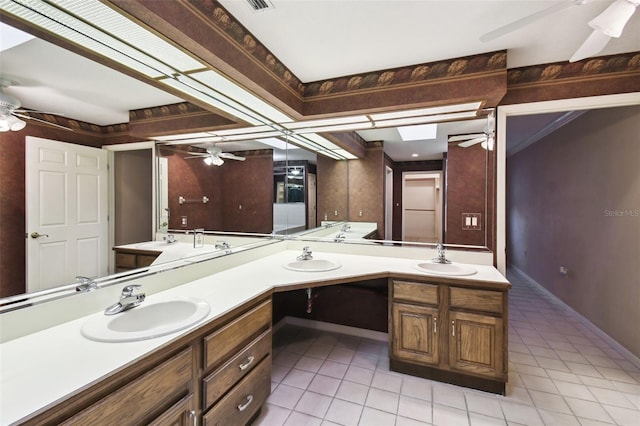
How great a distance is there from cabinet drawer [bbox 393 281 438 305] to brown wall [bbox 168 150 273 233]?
1301mm

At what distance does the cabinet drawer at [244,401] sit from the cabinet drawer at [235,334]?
8.1 inches

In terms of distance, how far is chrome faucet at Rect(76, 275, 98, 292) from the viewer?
1.24 m

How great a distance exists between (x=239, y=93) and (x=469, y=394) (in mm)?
2680

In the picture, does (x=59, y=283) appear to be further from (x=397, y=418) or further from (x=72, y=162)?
(x=397, y=418)

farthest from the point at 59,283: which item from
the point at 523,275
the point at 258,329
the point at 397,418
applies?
the point at 523,275

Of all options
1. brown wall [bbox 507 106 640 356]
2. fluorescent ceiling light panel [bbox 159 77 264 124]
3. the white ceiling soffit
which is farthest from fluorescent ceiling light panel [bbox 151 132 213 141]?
brown wall [bbox 507 106 640 356]

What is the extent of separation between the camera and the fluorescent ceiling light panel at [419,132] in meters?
2.60

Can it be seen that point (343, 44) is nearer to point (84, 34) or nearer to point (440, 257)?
point (84, 34)

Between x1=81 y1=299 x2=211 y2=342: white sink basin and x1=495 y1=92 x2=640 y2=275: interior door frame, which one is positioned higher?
x1=495 y1=92 x2=640 y2=275: interior door frame

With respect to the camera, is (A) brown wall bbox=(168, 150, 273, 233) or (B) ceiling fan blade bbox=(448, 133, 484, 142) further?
(B) ceiling fan blade bbox=(448, 133, 484, 142)

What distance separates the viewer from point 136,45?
1360 mm

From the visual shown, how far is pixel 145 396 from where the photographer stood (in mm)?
948

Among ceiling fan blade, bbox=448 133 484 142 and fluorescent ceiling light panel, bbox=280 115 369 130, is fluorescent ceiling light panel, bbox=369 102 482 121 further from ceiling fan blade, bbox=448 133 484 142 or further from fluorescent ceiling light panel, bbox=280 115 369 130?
ceiling fan blade, bbox=448 133 484 142

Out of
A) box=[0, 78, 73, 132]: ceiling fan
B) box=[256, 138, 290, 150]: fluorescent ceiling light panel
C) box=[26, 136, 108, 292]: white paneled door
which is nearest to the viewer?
box=[0, 78, 73, 132]: ceiling fan
